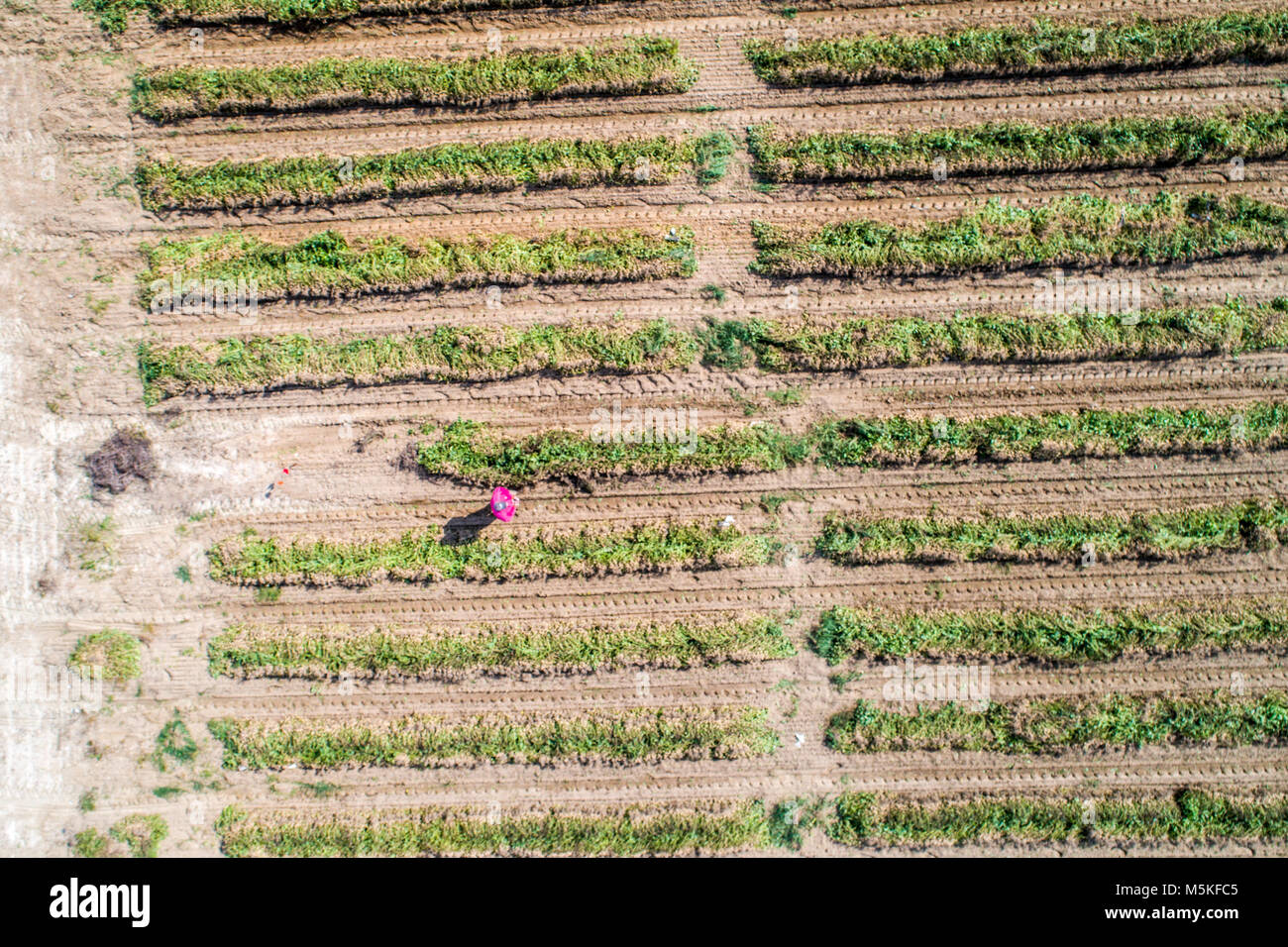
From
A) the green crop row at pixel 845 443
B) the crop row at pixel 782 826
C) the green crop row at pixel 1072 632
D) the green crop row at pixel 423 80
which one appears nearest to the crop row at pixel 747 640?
the green crop row at pixel 1072 632

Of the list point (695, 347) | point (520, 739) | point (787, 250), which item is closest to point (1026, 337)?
point (787, 250)

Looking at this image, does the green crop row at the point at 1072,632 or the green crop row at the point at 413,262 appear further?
the green crop row at the point at 413,262

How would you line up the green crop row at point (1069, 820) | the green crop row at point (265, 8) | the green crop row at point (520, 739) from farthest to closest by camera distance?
1. the green crop row at point (265, 8)
2. the green crop row at point (520, 739)
3. the green crop row at point (1069, 820)

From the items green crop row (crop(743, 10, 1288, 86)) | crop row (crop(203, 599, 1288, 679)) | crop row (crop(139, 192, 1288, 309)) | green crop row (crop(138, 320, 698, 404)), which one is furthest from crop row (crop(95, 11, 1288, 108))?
crop row (crop(203, 599, 1288, 679))

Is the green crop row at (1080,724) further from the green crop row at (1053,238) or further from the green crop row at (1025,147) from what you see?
the green crop row at (1025,147)

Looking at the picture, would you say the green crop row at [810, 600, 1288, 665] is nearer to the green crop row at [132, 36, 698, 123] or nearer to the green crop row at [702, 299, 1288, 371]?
the green crop row at [702, 299, 1288, 371]
